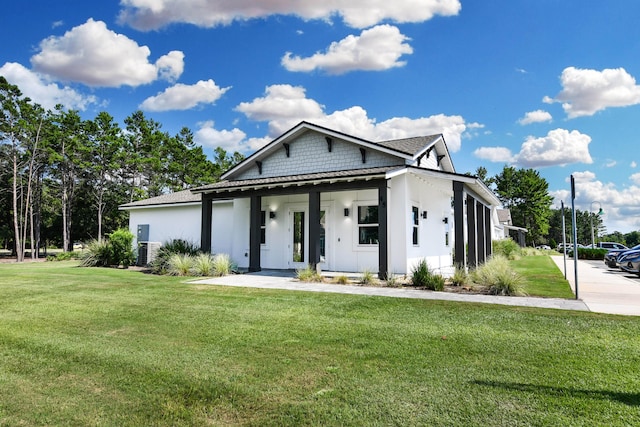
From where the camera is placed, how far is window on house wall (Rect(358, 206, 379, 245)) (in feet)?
44.2

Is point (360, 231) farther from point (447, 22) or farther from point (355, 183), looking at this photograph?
point (447, 22)

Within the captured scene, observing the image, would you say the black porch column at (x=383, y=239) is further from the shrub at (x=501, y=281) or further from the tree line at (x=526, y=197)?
the tree line at (x=526, y=197)

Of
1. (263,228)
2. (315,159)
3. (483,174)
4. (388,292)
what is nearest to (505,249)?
(315,159)

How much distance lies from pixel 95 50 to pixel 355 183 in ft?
50.3

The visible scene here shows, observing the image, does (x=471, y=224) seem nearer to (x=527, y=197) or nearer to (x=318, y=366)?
(x=318, y=366)

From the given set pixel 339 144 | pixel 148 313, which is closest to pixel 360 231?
pixel 339 144

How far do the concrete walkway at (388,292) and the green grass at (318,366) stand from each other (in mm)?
773

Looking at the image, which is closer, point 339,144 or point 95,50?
point 339,144

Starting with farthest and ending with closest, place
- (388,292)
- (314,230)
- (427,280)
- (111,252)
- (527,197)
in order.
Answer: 1. (527,197)
2. (111,252)
3. (314,230)
4. (427,280)
5. (388,292)

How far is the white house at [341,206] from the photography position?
12.2 metres

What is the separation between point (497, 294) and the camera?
8766 mm

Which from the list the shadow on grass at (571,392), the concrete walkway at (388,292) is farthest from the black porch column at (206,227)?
the shadow on grass at (571,392)

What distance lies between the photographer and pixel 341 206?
1411 centimetres

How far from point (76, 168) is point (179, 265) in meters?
32.9
